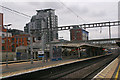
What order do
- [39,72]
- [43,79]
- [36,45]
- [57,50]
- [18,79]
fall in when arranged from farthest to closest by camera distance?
[36,45], [57,50], [39,72], [43,79], [18,79]

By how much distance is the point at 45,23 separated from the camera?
10719 cm

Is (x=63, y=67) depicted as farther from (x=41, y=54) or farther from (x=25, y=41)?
(x=25, y=41)

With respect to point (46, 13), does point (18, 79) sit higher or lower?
lower

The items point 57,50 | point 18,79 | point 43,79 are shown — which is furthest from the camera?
point 57,50

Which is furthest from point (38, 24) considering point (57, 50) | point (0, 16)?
point (57, 50)

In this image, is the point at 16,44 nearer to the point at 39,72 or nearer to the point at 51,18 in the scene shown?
the point at 51,18

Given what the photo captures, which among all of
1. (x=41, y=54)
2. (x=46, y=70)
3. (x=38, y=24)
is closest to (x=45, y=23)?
(x=38, y=24)

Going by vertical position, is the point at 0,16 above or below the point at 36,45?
above

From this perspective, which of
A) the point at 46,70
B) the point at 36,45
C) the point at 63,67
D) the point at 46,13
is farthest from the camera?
the point at 46,13

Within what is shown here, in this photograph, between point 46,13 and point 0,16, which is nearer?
point 0,16

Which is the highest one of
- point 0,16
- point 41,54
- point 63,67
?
point 0,16

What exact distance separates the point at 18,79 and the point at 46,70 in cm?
514

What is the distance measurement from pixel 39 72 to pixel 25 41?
206 feet

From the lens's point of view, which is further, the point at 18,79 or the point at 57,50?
the point at 57,50
